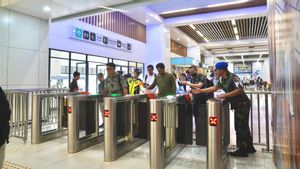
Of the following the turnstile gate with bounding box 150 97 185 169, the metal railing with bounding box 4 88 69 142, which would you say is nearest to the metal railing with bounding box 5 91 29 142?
the metal railing with bounding box 4 88 69 142

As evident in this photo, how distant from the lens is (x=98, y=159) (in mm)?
3492

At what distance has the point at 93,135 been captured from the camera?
14.7 feet

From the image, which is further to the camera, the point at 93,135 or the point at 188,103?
the point at 93,135

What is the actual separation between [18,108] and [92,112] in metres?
1.52

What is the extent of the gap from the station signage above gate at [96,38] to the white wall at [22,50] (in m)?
1.74

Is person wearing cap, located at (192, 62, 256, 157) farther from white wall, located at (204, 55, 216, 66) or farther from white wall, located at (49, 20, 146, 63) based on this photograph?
white wall, located at (204, 55, 216, 66)

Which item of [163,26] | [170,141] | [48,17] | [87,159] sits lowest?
[87,159]

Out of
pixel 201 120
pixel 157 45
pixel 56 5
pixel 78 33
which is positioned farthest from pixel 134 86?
pixel 157 45

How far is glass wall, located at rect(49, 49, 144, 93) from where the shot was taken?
26.6ft

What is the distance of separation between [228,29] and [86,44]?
9293mm

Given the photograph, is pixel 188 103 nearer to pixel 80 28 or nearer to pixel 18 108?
pixel 18 108

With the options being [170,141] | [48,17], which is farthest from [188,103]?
[48,17]

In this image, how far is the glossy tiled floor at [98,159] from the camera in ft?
10.5

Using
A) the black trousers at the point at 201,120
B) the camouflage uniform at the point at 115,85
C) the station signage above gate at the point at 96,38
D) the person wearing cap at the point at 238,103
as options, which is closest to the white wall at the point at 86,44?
the station signage above gate at the point at 96,38
